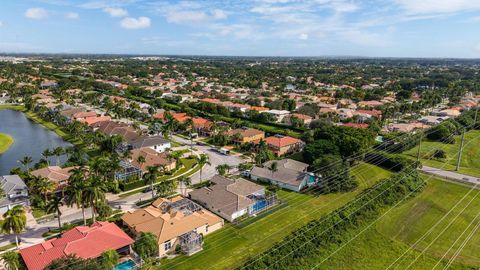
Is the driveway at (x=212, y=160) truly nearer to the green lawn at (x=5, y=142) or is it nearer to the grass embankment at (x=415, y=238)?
the grass embankment at (x=415, y=238)

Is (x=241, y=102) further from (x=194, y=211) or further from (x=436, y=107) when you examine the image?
(x=194, y=211)

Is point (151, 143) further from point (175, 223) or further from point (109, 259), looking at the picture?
Result: point (109, 259)

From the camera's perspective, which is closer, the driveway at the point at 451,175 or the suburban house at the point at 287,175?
the suburban house at the point at 287,175

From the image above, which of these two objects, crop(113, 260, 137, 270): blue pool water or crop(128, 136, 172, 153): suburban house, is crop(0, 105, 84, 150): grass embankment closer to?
crop(128, 136, 172, 153): suburban house

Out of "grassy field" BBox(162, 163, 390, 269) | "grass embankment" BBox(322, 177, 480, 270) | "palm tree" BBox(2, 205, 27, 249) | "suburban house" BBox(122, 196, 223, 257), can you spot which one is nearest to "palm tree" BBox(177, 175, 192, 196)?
"suburban house" BBox(122, 196, 223, 257)

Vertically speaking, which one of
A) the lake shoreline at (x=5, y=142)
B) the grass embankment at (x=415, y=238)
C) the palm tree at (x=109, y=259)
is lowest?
the grass embankment at (x=415, y=238)

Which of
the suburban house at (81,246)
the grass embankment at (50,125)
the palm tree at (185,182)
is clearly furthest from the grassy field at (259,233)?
the grass embankment at (50,125)

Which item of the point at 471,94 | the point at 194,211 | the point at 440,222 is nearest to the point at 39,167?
the point at 194,211
